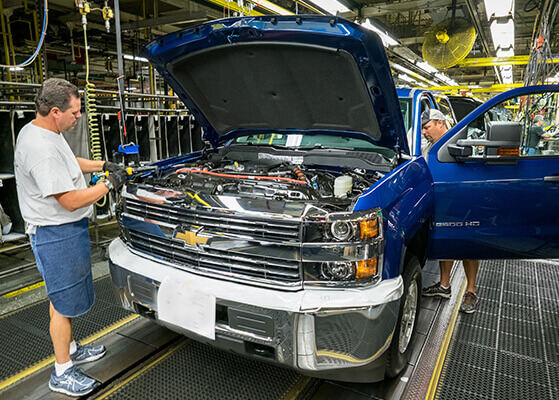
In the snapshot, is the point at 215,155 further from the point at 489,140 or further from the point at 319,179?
the point at 489,140

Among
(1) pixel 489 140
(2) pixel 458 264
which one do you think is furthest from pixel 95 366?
(2) pixel 458 264

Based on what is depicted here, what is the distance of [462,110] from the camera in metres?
7.78

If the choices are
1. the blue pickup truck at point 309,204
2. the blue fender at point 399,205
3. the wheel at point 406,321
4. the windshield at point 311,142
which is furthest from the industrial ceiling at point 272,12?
the wheel at point 406,321

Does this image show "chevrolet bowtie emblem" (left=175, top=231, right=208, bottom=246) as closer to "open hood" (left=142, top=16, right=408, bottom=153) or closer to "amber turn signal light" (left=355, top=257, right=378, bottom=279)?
"amber turn signal light" (left=355, top=257, right=378, bottom=279)

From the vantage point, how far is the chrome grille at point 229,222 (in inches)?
67.4

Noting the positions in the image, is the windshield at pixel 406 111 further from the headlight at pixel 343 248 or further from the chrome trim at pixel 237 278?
the chrome trim at pixel 237 278

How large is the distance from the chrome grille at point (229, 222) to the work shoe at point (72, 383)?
3.45 ft

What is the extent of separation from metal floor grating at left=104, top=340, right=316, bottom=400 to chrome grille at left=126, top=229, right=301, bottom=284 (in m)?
0.79

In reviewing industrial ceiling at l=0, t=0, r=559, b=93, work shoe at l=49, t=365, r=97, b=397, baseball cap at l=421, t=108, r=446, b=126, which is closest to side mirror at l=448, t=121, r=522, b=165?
baseball cap at l=421, t=108, r=446, b=126

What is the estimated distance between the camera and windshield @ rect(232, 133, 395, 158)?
2.73 metres

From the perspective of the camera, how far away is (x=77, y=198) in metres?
2.03

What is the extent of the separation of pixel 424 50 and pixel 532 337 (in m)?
6.09

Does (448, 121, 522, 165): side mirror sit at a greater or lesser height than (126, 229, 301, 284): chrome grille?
greater

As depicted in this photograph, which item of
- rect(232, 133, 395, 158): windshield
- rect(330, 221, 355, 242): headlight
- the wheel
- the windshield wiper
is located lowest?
the wheel
